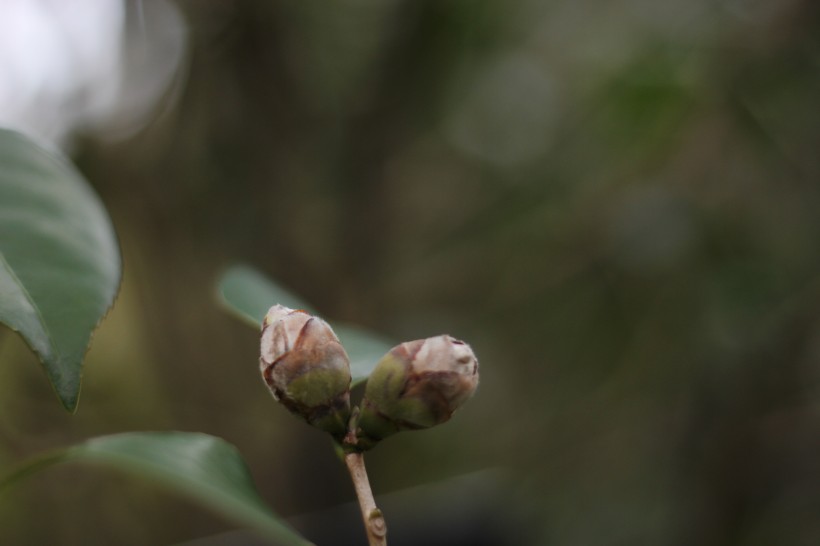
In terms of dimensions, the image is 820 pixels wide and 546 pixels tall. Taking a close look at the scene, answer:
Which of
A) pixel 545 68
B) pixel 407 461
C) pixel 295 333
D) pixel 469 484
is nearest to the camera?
pixel 295 333

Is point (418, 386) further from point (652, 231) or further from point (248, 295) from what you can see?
point (652, 231)

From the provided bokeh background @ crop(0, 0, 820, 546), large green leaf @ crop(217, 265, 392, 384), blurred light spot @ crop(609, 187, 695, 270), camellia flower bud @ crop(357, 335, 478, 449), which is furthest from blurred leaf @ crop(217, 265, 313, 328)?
blurred light spot @ crop(609, 187, 695, 270)

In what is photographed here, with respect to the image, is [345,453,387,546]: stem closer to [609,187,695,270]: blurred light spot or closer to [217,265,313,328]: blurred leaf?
[217,265,313,328]: blurred leaf

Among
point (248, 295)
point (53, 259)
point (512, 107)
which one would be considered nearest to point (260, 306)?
point (248, 295)

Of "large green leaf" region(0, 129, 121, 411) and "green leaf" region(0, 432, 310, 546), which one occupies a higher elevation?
"large green leaf" region(0, 129, 121, 411)

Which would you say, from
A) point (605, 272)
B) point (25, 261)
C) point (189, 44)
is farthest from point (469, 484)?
point (25, 261)

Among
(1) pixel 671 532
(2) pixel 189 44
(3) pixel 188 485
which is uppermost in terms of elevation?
(2) pixel 189 44

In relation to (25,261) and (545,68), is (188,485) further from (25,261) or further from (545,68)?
(545,68)
